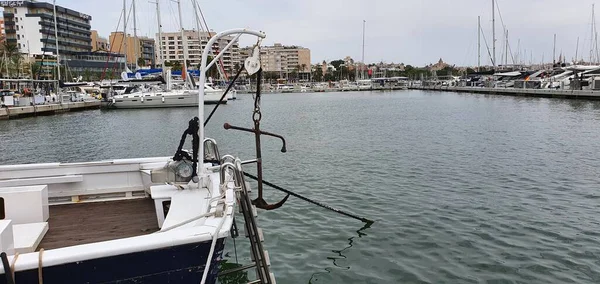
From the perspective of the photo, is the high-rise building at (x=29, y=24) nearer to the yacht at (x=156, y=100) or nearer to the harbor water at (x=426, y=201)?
the yacht at (x=156, y=100)

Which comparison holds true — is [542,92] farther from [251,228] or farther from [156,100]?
[251,228]

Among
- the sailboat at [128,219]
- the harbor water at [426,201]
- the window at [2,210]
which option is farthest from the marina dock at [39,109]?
the window at [2,210]

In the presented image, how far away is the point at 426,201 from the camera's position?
13.4 m

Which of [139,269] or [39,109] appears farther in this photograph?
[39,109]

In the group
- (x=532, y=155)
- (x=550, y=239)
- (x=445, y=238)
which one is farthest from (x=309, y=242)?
(x=532, y=155)

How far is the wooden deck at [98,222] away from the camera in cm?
612

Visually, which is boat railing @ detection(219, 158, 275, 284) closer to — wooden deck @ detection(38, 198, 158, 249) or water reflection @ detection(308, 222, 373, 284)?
wooden deck @ detection(38, 198, 158, 249)

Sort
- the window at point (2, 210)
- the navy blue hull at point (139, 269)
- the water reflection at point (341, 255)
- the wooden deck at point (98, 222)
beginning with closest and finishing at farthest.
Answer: the navy blue hull at point (139, 269) < the wooden deck at point (98, 222) < the window at point (2, 210) < the water reflection at point (341, 255)

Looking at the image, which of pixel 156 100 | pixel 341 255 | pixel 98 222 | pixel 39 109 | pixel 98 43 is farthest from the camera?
pixel 98 43

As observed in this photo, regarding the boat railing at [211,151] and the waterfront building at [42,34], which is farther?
the waterfront building at [42,34]

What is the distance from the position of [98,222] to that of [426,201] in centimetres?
954

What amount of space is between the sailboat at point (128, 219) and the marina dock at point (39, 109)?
143 ft

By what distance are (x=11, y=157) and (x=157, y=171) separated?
22237mm

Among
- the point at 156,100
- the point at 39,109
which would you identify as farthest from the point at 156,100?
the point at 39,109
